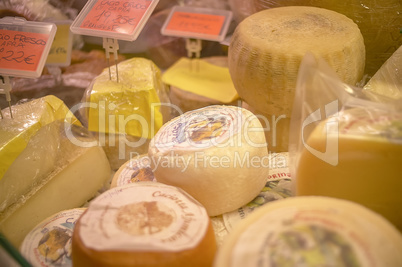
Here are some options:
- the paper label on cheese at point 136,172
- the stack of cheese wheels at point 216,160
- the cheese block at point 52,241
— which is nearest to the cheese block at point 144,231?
the stack of cheese wheels at point 216,160

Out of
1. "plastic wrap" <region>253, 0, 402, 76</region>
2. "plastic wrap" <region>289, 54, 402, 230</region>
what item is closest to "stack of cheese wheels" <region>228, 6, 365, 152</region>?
"plastic wrap" <region>253, 0, 402, 76</region>

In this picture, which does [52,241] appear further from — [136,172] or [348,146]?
[348,146]

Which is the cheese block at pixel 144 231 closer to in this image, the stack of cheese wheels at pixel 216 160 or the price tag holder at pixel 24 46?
the stack of cheese wheels at pixel 216 160

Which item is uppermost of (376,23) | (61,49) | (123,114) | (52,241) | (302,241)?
(376,23)

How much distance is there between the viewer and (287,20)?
153 centimetres

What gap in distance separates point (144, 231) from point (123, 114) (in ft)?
2.85

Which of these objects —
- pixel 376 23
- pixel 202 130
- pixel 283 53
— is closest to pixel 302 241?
pixel 202 130

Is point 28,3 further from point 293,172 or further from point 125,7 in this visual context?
point 293,172

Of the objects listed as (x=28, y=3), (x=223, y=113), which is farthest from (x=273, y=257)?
(x=28, y=3)

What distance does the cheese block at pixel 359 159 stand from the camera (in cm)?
88

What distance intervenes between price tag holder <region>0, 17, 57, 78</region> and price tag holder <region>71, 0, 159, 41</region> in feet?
0.45

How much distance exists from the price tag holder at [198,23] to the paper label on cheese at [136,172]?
2.05 feet

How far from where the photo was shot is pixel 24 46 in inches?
52.6

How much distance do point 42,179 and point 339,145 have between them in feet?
3.30
